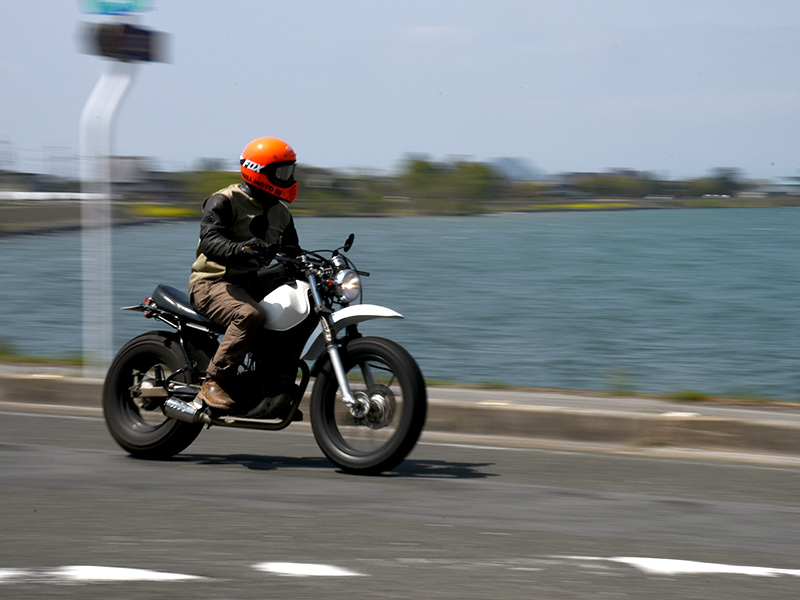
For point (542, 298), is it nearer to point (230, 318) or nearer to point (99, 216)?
point (99, 216)

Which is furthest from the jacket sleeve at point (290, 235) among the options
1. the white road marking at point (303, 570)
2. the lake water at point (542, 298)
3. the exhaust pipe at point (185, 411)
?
the lake water at point (542, 298)

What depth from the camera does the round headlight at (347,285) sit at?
6789mm

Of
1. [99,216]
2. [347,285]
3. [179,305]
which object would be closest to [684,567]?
[347,285]

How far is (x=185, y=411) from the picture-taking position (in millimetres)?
7047

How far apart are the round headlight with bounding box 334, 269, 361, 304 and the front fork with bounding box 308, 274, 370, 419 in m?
0.13

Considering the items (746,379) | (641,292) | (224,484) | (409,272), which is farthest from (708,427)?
(409,272)

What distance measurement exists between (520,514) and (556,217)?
99.3 meters

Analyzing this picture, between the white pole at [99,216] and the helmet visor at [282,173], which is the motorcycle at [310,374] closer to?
the helmet visor at [282,173]

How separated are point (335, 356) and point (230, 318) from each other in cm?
64

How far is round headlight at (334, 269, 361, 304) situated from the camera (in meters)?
6.79

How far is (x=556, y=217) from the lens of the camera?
104000mm

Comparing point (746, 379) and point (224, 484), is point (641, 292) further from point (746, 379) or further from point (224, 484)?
point (224, 484)

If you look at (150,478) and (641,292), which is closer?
(150,478)

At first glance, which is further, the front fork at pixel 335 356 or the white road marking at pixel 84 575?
the front fork at pixel 335 356
